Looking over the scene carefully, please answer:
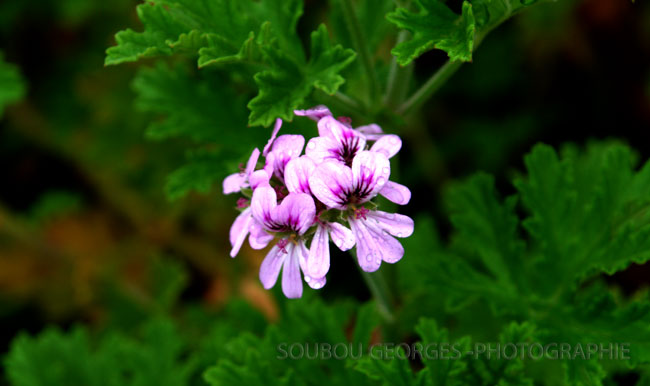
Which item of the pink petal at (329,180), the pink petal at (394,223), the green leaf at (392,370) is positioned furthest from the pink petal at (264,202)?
the green leaf at (392,370)

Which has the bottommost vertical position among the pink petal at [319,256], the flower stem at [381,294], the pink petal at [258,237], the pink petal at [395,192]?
the flower stem at [381,294]

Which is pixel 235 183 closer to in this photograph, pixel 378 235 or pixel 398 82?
pixel 378 235

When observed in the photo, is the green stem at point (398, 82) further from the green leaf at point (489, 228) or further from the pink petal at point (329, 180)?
the pink petal at point (329, 180)

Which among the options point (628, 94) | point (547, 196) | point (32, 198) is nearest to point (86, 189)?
point (32, 198)

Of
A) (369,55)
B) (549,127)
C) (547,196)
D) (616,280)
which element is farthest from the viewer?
(549,127)

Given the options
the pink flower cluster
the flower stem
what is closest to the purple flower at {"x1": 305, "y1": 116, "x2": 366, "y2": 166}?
the pink flower cluster

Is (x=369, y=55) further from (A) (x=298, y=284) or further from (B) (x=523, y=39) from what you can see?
(B) (x=523, y=39)
